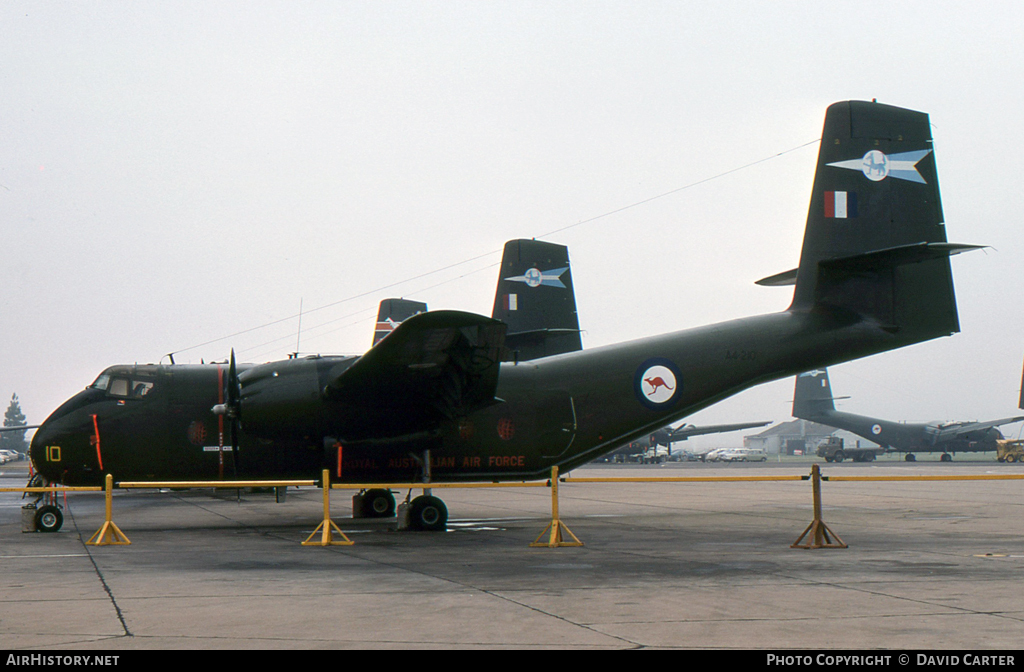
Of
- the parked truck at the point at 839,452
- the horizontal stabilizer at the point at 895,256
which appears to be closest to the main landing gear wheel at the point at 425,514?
the horizontal stabilizer at the point at 895,256

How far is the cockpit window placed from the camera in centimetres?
1808

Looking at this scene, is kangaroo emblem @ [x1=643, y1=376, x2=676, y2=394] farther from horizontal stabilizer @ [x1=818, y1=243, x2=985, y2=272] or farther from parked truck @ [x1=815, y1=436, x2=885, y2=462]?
parked truck @ [x1=815, y1=436, x2=885, y2=462]

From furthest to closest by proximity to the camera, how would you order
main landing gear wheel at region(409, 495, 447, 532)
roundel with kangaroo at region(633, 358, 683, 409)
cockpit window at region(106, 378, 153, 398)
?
roundel with kangaroo at region(633, 358, 683, 409) → cockpit window at region(106, 378, 153, 398) → main landing gear wheel at region(409, 495, 447, 532)

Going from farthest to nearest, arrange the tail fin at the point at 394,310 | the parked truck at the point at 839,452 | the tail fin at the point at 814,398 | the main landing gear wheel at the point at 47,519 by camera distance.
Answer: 1. the parked truck at the point at 839,452
2. the tail fin at the point at 814,398
3. the tail fin at the point at 394,310
4. the main landing gear wheel at the point at 47,519

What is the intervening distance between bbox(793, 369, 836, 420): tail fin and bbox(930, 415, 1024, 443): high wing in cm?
916

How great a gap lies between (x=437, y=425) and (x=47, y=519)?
7.74 meters

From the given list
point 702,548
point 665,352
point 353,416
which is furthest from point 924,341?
point 353,416

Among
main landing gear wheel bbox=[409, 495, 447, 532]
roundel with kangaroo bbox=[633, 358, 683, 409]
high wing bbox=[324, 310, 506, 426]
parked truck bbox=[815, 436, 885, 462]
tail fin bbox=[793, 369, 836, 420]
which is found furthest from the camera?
parked truck bbox=[815, 436, 885, 462]

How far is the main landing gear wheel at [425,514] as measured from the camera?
17.5m

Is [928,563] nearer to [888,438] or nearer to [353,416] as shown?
[353,416]

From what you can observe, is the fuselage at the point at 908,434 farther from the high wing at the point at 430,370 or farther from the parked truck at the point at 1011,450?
the high wing at the point at 430,370

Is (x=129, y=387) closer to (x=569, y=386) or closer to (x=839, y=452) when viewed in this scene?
(x=569, y=386)

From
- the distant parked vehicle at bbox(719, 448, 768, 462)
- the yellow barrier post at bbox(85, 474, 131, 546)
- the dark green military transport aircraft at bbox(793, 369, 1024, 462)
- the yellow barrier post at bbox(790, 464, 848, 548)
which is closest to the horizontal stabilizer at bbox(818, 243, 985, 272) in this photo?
the yellow barrier post at bbox(790, 464, 848, 548)

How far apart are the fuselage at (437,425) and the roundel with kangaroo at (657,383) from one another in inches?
0.9
